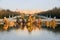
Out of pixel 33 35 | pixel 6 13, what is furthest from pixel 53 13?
pixel 6 13

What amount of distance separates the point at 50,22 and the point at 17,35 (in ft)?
1.44

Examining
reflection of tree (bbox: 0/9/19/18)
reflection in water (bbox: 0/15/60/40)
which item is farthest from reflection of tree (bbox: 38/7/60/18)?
reflection of tree (bbox: 0/9/19/18)

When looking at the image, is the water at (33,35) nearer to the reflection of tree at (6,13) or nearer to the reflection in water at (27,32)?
the reflection in water at (27,32)

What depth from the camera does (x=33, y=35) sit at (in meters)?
1.74

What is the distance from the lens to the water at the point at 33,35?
1.73m

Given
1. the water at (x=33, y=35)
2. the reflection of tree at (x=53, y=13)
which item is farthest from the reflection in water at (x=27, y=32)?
the reflection of tree at (x=53, y=13)

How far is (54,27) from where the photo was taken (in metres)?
1.76

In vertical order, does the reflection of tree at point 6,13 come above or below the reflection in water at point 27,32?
above

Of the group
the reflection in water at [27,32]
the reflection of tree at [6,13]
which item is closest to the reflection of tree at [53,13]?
the reflection in water at [27,32]

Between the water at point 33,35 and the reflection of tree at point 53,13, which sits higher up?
the reflection of tree at point 53,13

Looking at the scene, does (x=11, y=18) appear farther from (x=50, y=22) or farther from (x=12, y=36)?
(x=50, y=22)

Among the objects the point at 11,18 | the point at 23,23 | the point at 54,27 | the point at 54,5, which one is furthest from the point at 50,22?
the point at 11,18

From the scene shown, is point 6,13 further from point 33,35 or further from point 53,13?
point 53,13

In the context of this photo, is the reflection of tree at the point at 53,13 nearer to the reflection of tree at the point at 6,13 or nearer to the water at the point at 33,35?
the water at the point at 33,35
